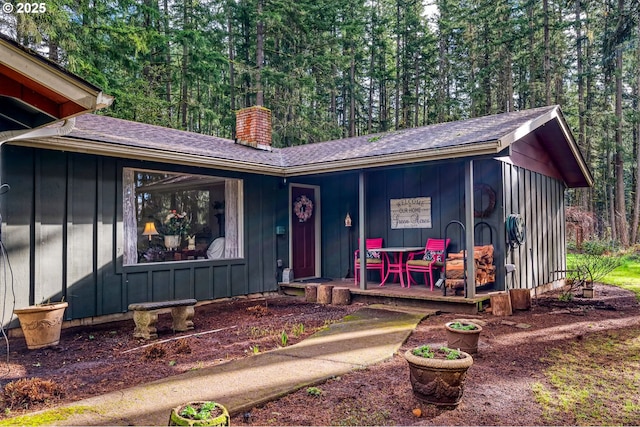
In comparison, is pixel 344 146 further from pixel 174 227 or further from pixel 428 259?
pixel 174 227

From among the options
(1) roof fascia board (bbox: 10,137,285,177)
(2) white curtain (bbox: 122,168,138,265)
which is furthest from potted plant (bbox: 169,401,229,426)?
(2) white curtain (bbox: 122,168,138,265)

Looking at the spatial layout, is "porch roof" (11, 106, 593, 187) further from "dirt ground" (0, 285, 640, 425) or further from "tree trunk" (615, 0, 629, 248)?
"tree trunk" (615, 0, 629, 248)

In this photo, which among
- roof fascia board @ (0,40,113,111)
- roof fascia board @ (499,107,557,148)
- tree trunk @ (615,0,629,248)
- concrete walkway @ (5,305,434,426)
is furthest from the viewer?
tree trunk @ (615,0,629,248)

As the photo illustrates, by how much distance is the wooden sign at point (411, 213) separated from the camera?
7512 millimetres

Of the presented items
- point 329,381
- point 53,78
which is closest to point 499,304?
point 329,381

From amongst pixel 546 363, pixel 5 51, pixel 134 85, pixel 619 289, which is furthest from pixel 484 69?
pixel 5 51

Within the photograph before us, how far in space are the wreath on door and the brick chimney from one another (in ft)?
5.13

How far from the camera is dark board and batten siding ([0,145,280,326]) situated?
488 centimetres

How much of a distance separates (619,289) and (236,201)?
7.85 m

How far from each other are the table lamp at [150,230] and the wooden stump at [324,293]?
2786mm

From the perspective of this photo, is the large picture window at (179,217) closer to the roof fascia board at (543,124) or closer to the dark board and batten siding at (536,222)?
the roof fascia board at (543,124)

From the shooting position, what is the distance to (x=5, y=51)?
113 inches

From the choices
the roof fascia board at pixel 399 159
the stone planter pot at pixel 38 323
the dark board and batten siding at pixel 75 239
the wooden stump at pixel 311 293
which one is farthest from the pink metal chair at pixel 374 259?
the stone planter pot at pixel 38 323

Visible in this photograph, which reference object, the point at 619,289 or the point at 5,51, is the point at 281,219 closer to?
the point at 5,51
